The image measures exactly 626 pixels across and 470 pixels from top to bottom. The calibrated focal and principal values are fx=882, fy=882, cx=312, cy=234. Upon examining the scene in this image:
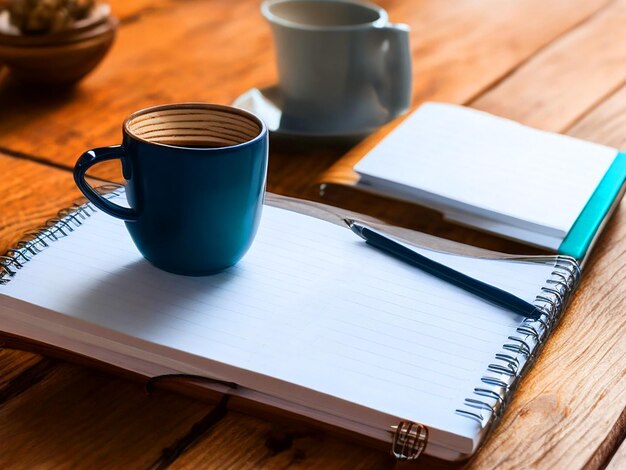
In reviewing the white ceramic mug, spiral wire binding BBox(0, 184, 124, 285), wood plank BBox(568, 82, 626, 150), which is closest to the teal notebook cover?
wood plank BBox(568, 82, 626, 150)

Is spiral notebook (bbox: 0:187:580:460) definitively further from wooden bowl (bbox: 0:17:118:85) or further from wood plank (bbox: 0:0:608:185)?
wooden bowl (bbox: 0:17:118:85)

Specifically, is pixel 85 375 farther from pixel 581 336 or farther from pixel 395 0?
pixel 395 0

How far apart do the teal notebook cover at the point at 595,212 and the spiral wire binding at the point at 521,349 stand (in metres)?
0.03

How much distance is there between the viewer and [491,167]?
84 centimetres

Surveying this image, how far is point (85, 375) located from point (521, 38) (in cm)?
92

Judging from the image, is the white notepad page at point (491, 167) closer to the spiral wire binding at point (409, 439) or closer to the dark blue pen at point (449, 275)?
the dark blue pen at point (449, 275)

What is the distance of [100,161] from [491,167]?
0.39 m

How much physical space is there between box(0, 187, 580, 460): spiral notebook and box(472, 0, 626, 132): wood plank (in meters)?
0.42

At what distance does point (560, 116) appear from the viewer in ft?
3.44

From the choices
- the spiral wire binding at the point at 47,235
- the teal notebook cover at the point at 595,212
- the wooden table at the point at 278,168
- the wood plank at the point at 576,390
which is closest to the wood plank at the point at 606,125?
the wooden table at the point at 278,168

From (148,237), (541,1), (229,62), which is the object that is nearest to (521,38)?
(541,1)

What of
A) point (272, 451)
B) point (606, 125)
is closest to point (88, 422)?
point (272, 451)

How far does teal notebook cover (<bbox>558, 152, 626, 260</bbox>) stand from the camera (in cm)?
73

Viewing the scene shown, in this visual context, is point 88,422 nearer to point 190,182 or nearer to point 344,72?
point 190,182
